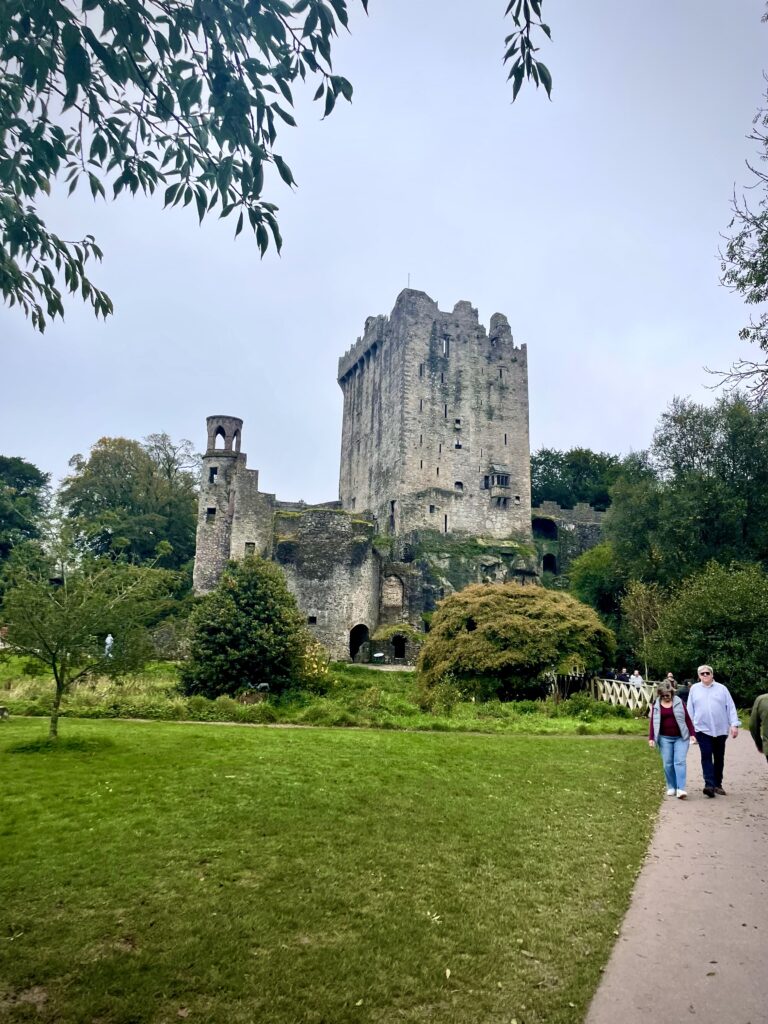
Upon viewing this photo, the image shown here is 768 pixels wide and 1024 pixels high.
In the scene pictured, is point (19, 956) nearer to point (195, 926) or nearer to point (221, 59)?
point (195, 926)

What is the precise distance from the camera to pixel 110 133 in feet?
14.2

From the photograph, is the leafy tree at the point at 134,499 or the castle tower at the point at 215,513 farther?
the leafy tree at the point at 134,499

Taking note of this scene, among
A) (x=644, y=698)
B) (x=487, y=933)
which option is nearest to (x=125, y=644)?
(x=487, y=933)

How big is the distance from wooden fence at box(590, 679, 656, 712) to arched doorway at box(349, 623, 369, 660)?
14.1 metres

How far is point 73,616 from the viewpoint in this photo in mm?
11969

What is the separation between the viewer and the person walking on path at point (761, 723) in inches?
304

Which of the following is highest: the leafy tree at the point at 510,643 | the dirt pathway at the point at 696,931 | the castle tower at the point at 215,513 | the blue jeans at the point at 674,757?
the castle tower at the point at 215,513

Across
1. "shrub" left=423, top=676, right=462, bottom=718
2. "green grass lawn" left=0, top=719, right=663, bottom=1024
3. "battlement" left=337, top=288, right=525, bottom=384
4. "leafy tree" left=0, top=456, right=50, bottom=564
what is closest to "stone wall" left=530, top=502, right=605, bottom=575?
"battlement" left=337, top=288, right=525, bottom=384

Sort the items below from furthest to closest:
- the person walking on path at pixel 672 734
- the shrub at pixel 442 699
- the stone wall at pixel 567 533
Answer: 1. the stone wall at pixel 567 533
2. the shrub at pixel 442 699
3. the person walking on path at pixel 672 734

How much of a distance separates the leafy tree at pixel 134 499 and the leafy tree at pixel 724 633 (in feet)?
112

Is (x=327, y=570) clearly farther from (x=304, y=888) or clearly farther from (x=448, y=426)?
(x=304, y=888)

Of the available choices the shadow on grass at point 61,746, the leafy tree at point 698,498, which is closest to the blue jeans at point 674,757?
the shadow on grass at point 61,746

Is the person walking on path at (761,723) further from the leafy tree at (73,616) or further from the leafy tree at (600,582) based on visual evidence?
the leafy tree at (600,582)

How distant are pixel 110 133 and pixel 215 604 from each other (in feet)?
59.8
